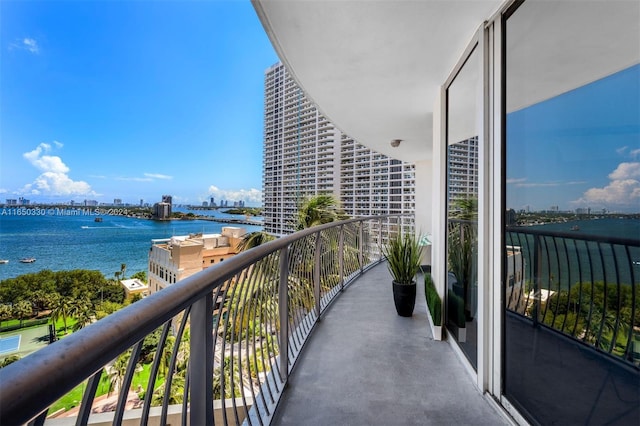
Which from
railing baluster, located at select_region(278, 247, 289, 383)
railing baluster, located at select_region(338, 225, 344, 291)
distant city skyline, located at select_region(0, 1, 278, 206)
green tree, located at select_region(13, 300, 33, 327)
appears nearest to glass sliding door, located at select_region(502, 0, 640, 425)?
railing baluster, located at select_region(278, 247, 289, 383)

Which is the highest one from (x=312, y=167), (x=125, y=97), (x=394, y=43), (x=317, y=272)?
(x=125, y=97)

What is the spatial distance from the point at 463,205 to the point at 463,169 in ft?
1.02

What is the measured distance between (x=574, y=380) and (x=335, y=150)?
10677mm

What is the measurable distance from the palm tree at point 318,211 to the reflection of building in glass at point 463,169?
4.67 m

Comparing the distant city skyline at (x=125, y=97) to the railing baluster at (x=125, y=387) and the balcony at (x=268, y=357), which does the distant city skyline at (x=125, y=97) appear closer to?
the balcony at (x=268, y=357)

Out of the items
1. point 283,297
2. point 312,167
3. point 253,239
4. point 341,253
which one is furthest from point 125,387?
point 312,167

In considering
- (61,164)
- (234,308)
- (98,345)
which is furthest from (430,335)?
(61,164)

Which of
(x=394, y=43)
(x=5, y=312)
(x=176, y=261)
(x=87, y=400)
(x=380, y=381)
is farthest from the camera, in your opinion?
(x=5, y=312)

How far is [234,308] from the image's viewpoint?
1343 mm

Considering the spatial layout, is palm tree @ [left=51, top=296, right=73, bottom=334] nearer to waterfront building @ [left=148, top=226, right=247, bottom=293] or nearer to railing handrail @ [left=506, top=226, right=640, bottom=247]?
waterfront building @ [left=148, top=226, right=247, bottom=293]

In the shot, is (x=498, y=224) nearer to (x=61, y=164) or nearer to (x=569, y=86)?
(x=569, y=86)

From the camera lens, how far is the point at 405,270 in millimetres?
3404

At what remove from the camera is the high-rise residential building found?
877 centimetres

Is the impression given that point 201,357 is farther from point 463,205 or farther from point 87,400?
point 463,205
